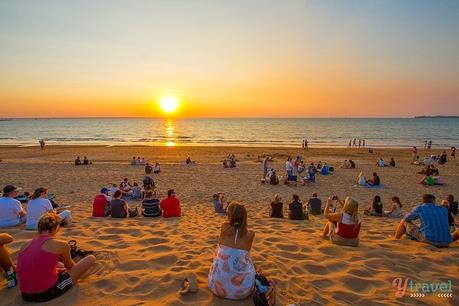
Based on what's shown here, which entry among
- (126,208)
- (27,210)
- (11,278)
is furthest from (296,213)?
(11,278)

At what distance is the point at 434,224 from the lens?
605 cm

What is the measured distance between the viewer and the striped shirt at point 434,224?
595cm

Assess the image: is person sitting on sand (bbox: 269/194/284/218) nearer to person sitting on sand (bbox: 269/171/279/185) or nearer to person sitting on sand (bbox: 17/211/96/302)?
person sitting on sand (bbox: 17/211/96/302)

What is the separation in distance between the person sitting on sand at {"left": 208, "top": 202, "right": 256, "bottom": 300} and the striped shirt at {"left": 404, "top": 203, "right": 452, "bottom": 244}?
4200 mm

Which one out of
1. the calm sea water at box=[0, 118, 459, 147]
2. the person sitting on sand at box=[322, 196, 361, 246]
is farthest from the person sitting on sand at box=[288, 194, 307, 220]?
the calm sea water at box=[0, 118, 459, 147]

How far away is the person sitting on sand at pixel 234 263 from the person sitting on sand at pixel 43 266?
1965 millimetres

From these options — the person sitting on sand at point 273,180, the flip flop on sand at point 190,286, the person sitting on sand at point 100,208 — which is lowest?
the person sitting on sand at point 273,180

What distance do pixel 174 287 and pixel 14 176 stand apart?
1928 cm

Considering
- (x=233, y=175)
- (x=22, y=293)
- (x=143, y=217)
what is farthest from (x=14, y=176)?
(x=22, y=293)

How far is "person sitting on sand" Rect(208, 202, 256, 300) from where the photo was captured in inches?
151

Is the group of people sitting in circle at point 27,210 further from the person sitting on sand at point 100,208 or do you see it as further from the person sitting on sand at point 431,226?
the person sitting on sand at point 431,226

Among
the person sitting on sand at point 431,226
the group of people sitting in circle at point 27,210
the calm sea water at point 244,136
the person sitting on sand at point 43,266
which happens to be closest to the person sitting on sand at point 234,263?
the person sitting on sand at point 43,266

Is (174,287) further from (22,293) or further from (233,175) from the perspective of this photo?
(233,175)

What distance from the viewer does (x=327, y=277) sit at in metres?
4.54
